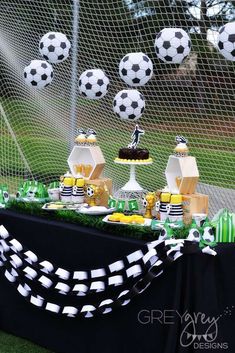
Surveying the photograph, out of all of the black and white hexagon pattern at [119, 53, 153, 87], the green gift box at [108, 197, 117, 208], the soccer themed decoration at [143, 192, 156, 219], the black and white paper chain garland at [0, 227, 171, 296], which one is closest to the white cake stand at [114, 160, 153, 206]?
the green gift box at [108, 197, 117, 208]

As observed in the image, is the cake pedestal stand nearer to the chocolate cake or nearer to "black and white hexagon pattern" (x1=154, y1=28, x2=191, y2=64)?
the chocolate cake

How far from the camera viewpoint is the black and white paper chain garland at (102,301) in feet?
8.64

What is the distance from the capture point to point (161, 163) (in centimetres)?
568

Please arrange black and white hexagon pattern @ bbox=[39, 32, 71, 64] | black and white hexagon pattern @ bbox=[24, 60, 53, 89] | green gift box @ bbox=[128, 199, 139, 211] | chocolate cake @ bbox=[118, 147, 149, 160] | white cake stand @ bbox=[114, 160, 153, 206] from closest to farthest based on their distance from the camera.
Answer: green gift box @ bbox=[128, 199, 139, 211]
chocolate cake @ bbox=[118, 147, 149, 160]
white cake stand @ bbox=[114, 160, 153, 206]
black and white hexagon pattern @ bbox=[39, 32, 71, 64]
black and white hexagon pattern @ bbox=[24, 60, 53, 89]

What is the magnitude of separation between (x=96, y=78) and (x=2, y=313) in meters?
Result: 1.50

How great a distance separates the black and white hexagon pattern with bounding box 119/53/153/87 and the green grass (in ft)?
5.14

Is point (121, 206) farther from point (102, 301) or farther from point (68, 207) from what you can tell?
point (102, 301)

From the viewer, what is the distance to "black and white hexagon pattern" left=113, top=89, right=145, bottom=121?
12.0 feet

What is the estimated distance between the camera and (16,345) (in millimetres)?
3246

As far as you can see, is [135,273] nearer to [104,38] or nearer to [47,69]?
[47,69]

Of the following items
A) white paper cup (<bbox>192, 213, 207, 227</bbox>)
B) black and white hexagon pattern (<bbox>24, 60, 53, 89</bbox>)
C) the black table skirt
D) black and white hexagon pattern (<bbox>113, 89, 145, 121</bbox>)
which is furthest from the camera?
black and white hexagon pattern (<bbox>24, 60, 53, 89</bbox>)

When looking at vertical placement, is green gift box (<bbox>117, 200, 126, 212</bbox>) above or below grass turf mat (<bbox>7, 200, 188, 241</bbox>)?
above

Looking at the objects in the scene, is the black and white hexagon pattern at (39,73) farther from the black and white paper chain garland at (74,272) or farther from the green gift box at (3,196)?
the black and white paper chain garland at (74,272)

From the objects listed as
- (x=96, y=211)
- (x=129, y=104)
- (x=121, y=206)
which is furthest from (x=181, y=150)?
(x=129, y=104)
